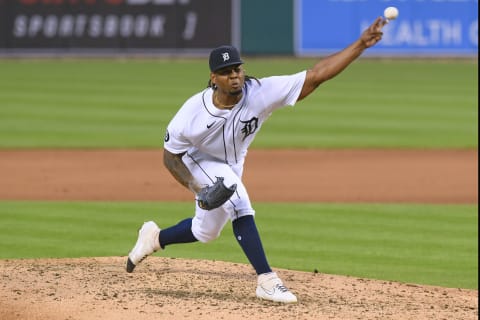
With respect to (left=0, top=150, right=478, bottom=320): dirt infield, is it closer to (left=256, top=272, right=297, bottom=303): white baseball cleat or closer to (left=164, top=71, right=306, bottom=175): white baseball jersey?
(left=256, top=272, right=297, bottom=303): white baseball cleat

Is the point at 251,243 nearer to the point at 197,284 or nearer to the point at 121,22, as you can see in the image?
the point at 197,284

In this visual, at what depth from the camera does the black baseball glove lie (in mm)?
6340

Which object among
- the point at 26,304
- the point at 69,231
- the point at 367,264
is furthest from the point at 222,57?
the point at 69,231

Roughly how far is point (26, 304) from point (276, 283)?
1491mm

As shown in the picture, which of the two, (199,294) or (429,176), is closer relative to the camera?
(199,294)

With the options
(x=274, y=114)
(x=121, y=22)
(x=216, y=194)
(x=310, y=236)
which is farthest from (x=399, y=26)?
(x=216, y=194)

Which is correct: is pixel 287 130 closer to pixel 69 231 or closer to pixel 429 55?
pixel 69 231

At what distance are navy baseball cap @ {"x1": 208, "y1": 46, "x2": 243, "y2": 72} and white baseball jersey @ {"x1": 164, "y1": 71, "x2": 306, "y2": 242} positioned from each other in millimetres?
243

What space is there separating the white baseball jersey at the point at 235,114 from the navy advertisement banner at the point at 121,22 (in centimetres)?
1850

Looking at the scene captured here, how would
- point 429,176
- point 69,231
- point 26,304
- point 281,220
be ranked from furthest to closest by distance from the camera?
point 429,176
point 281,220
point 69,231
point 26,304

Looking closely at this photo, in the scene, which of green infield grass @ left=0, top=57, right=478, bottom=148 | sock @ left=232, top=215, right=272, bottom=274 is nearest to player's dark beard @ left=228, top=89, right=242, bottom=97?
sock @ left=232, top=215, right=272, bottom=274

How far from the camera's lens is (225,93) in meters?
6.54

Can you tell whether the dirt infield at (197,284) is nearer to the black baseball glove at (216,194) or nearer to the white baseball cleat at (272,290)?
the white baseball cleat at (272,290)

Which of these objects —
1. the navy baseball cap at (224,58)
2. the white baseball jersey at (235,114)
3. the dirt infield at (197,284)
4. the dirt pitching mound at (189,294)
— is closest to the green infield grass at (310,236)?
the dirt infield at (197,284)
